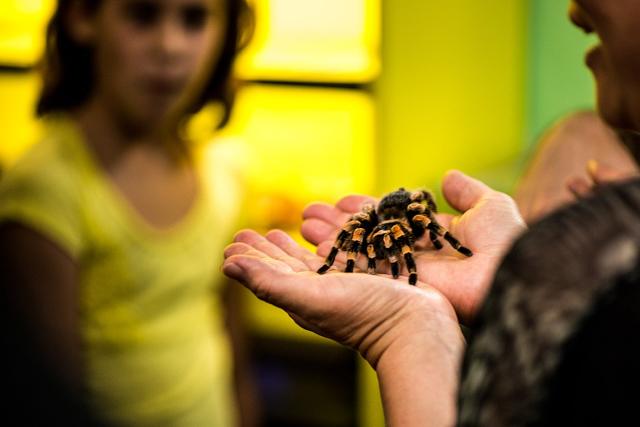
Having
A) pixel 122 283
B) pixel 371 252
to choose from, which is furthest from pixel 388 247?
pixel 122 283

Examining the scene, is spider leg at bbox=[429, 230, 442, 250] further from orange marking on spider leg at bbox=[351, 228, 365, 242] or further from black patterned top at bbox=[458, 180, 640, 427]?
black patterned top at bbox=[458, 180, 640, 427]

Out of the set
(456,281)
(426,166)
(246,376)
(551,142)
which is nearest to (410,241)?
(456,281)

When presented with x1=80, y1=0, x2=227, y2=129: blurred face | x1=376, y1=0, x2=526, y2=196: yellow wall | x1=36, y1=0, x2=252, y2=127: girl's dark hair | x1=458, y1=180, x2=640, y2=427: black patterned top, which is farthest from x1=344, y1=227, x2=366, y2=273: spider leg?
x1=376, y1=0, x2=526, y2=196: yellow wall

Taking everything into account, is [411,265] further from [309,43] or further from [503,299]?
[309,43]

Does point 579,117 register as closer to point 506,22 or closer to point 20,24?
point 506,22

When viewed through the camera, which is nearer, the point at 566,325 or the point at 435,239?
the point at 566,325

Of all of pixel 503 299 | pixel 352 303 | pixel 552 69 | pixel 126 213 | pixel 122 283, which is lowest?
pixel 122 283
